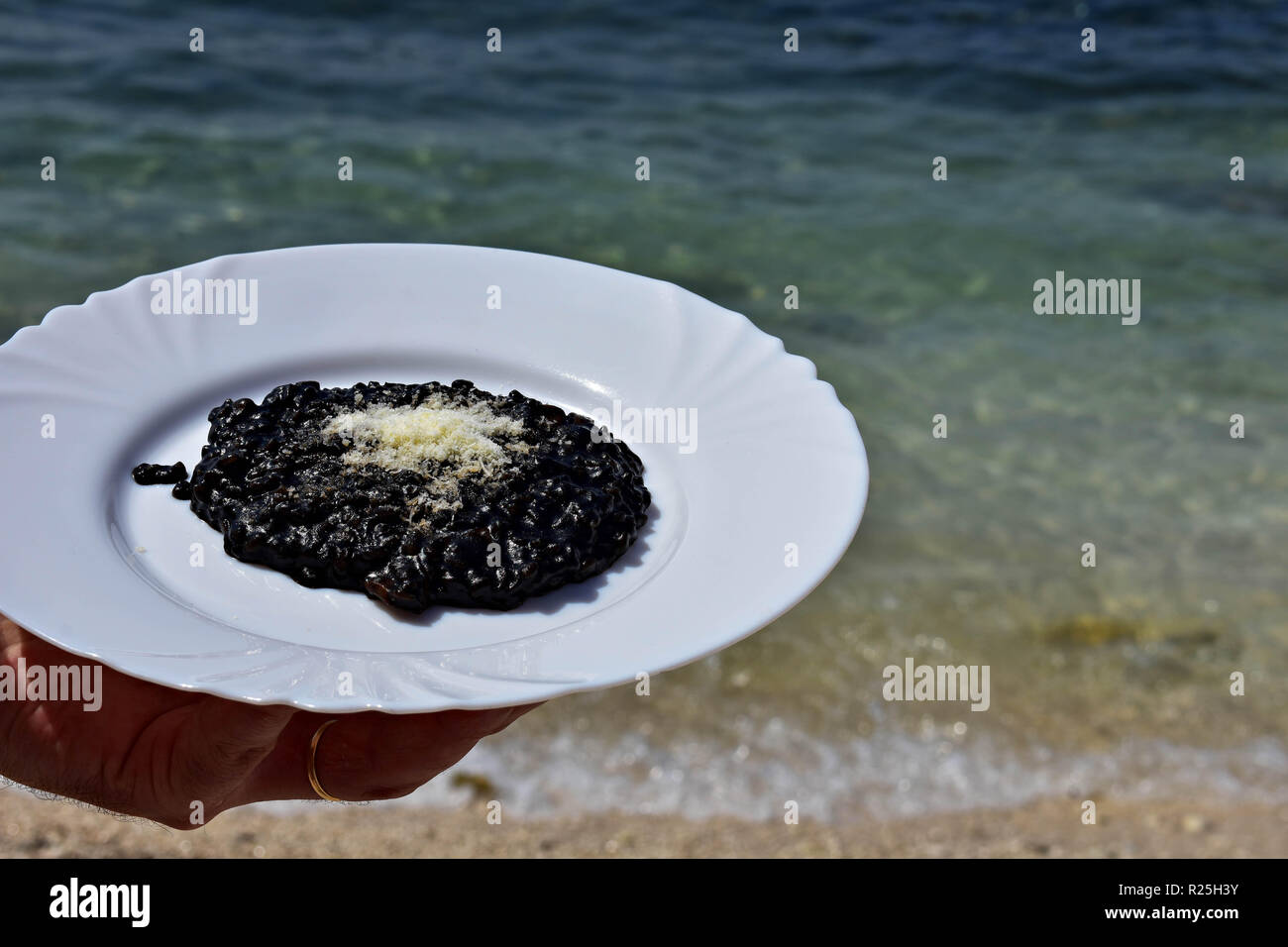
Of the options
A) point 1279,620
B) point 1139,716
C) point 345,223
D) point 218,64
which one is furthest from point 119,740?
point 218,64

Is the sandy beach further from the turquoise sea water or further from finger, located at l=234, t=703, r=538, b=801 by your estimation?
finger, located at l=234, t=703, r=538, b=801

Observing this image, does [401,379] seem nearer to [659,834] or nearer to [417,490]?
[417,490]

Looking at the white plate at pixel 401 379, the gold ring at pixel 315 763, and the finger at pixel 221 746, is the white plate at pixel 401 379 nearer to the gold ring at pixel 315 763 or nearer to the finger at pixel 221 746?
the finger at pixel 221 746

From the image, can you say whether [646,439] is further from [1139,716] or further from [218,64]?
[218,64]

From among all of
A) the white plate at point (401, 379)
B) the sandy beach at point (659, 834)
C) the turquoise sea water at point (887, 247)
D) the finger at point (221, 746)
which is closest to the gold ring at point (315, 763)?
the finger at point (221, 746)

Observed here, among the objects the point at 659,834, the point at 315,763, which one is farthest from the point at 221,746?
the point at 659,834

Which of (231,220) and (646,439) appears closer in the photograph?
(646,439)
